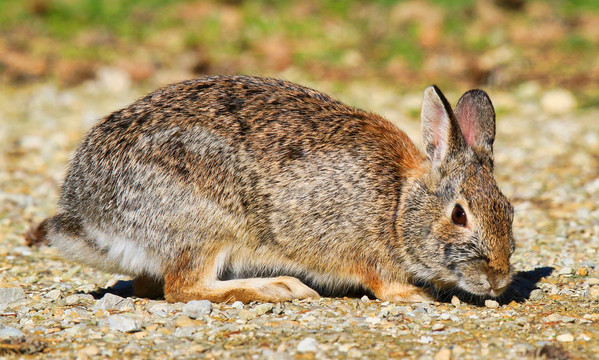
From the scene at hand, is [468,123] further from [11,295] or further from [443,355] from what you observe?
[11,295]

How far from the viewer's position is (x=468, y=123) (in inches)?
229

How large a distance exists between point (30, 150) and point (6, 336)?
18.6 feet

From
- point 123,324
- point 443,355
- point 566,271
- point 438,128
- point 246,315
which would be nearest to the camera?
point 443,355

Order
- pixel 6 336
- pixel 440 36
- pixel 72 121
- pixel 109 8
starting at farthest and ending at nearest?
pixel 109 8 → pixel 440 36 → pixel 72 121 → pixel 6 336

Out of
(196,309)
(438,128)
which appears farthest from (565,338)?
(196,309)

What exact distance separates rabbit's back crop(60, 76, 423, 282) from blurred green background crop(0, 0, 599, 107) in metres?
6.28

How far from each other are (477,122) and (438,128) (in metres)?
0.34

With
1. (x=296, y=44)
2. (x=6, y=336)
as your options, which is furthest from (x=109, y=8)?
(x=6, y=336)

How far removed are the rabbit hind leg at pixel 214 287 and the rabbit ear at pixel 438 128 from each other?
130 centimetres

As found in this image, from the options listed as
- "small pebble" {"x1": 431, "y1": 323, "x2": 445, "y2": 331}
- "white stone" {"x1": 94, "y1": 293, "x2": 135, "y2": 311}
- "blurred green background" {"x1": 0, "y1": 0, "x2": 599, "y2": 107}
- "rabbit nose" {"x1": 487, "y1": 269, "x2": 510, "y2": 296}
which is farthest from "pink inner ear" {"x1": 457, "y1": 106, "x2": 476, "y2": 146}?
"blurred green background" {"x1": 0, "y1": 0, "x2": 599, "y2": 107}

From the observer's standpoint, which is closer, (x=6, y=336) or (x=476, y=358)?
(x=476, y=358)

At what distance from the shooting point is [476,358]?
4.43m

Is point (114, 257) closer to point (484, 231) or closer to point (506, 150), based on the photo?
point (484, 231)

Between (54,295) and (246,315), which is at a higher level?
A: (246,315)
